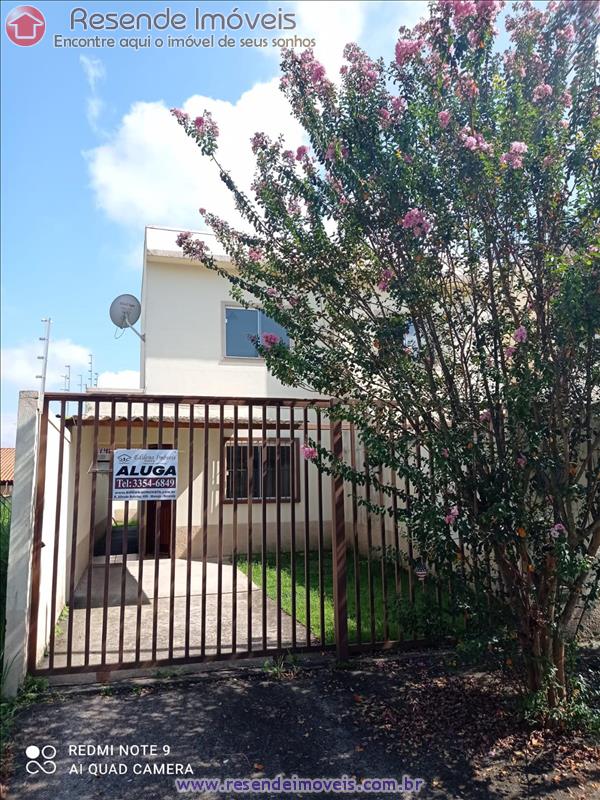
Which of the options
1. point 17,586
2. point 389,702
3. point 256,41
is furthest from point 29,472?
point 256,41

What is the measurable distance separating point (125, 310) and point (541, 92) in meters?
7.96

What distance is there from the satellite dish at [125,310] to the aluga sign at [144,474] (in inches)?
211

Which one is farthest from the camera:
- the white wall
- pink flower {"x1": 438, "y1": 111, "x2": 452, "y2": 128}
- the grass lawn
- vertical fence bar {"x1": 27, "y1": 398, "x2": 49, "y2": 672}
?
the white wall

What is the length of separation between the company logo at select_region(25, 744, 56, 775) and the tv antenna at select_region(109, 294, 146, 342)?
7416mm

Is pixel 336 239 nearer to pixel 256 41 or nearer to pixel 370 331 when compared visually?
pixel 370 331

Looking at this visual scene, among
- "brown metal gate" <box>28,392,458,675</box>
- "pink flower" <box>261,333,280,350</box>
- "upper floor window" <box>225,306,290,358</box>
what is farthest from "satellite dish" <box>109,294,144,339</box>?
"pink flower" <box>261,333,280,350</box>

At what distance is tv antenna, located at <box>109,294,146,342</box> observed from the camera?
950 cm

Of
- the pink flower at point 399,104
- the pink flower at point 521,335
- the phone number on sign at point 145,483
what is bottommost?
the phone number on sign at point 145,483

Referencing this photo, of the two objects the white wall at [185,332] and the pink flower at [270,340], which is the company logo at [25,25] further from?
the white wall at [185,332]

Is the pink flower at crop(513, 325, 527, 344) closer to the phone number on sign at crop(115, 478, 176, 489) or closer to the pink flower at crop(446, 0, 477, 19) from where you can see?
the pink flower at crop(446, 0, 477, 19)

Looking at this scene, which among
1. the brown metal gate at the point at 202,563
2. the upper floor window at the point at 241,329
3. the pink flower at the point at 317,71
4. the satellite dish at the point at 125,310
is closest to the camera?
the pink flower at the point at 317,71

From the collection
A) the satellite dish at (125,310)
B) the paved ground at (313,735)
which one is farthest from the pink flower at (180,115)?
the satellite dish at (125,310)

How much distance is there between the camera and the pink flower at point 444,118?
334 cm

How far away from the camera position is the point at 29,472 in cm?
444
